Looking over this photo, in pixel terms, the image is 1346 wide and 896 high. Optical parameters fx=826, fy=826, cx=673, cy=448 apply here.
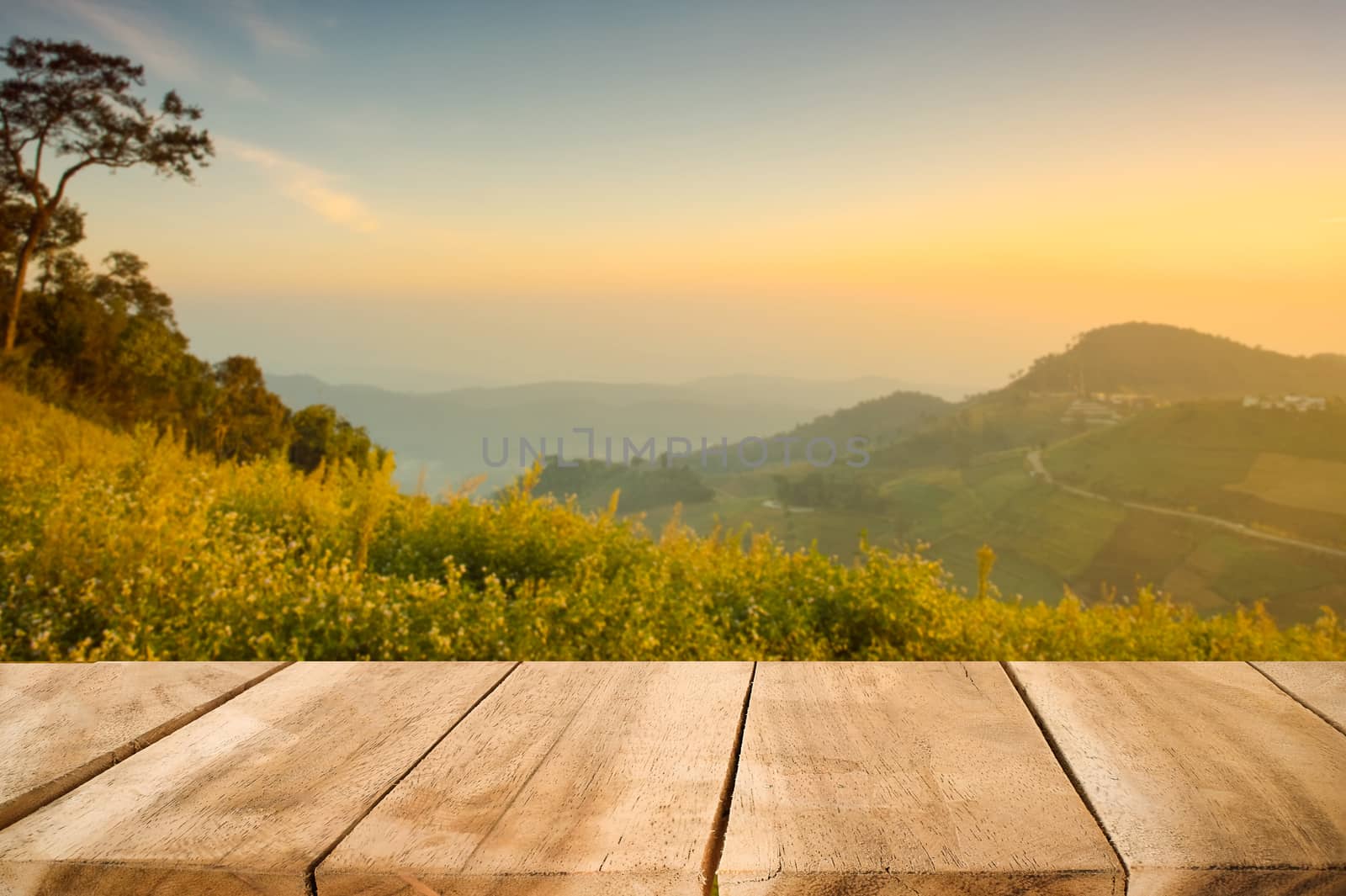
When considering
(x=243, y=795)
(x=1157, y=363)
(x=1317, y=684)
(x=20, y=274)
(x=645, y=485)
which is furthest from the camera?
(x=1157, y=363)

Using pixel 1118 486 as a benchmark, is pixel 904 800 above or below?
above

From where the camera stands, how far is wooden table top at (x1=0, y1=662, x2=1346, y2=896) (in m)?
0.97

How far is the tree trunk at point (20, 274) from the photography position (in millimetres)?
15391

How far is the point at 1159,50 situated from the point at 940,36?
→ 3497 millimetres

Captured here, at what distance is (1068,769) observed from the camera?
1.21m

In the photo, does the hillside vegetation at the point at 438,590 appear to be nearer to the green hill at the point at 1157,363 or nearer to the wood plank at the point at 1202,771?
the wood plank at the point at 1202,771

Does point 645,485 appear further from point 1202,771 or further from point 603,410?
point 1202,771

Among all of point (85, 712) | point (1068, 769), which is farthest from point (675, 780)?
point (85, 712)

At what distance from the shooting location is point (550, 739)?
132 centimetres

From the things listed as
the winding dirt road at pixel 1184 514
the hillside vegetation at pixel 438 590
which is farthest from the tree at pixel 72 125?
the winding dirt road at pixel 1184 514

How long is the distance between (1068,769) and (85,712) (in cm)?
164

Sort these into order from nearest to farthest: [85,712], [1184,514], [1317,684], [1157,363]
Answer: [85,712]
[1317,684]
[1184,514]
[1157,363]

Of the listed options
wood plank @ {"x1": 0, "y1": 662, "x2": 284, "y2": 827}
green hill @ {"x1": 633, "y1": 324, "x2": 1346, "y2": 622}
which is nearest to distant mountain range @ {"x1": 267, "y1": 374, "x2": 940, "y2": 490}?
green hill @ {"x1": 633, "y1": 324, "x2": 1346, "y2": 622}

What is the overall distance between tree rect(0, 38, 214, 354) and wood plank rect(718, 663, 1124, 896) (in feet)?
62.2
